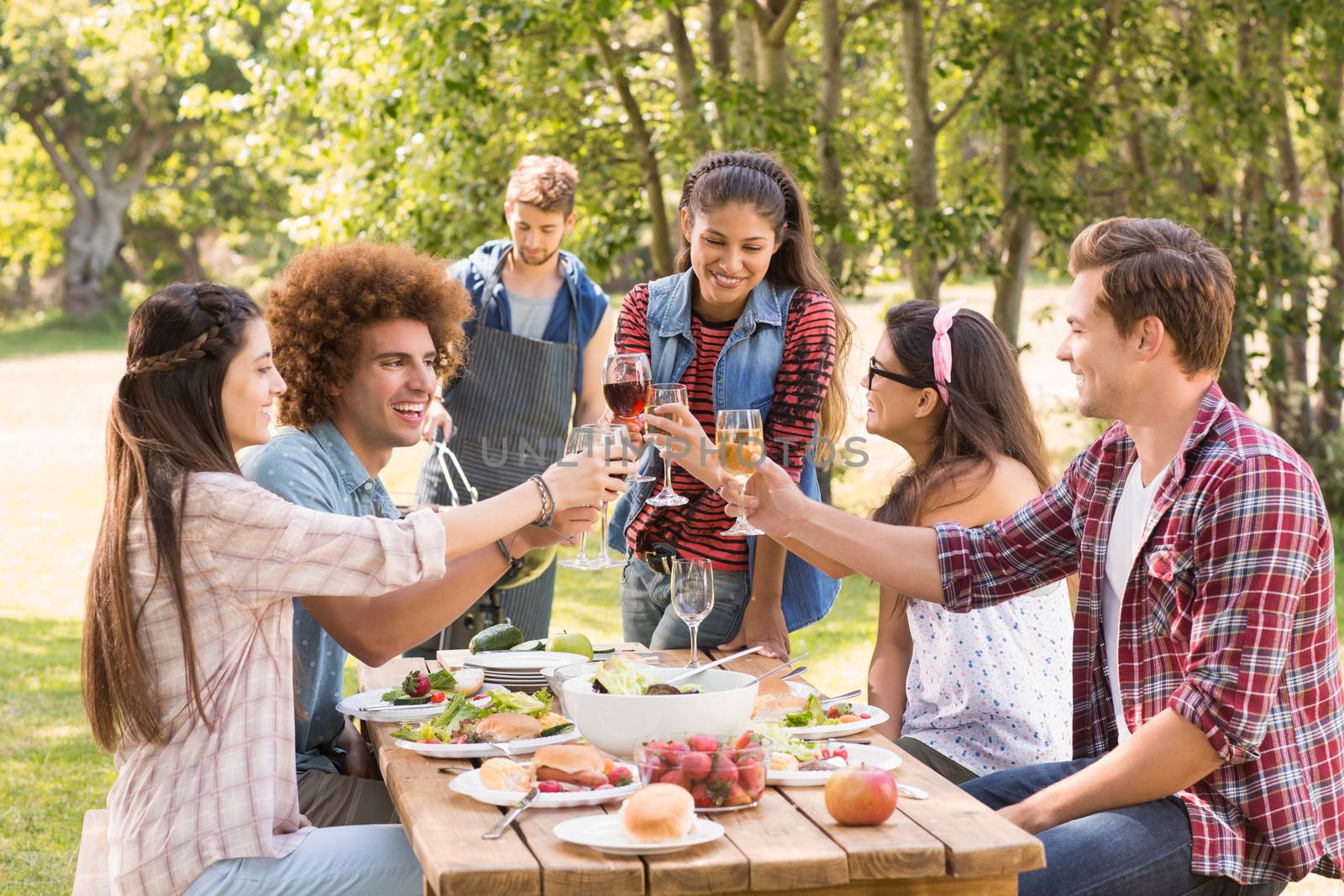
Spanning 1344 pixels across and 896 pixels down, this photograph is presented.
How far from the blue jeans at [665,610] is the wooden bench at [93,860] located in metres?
1.44

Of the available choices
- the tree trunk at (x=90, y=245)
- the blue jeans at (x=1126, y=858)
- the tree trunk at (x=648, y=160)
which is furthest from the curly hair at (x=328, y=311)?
the tree trunk at (x=90, y=245)

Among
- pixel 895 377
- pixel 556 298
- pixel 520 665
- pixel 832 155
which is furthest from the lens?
pixel 832 155

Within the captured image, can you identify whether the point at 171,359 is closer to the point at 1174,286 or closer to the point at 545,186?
the point at 1174,286

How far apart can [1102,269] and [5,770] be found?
5.23m

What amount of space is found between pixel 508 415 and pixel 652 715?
3.68 meters

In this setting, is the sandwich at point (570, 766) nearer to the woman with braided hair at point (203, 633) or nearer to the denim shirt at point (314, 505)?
the woman with braided hair at point (203, 633)

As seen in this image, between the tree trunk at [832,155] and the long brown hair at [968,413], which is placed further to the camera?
the tree trunk at [832,155]

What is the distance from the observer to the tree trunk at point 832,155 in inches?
352

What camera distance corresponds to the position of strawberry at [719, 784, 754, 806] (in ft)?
7.33

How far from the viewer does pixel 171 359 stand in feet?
8.64

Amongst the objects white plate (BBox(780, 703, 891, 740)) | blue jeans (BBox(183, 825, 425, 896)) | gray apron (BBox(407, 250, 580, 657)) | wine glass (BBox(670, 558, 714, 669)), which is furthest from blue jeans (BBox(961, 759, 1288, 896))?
gray apron (BBox(407, 250, 580, 657))

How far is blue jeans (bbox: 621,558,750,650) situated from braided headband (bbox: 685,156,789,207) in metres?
1.09

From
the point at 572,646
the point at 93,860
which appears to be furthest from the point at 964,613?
the point at 93,860

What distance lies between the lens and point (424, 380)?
336cm
